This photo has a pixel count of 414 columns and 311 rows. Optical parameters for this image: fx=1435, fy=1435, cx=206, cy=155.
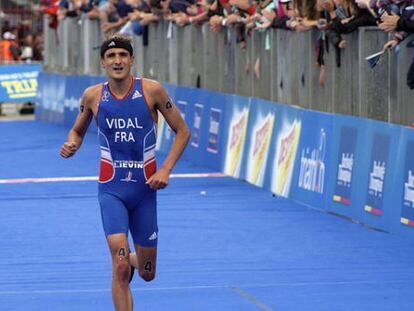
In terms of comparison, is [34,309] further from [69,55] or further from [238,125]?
[69,55]

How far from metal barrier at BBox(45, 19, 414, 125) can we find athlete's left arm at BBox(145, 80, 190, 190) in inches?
213

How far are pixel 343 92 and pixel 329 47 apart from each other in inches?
28.3

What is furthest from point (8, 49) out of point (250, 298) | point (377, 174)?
point (250, 298)

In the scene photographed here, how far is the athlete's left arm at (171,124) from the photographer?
9.66 metres

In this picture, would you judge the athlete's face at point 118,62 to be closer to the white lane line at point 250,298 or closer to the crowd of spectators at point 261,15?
the white lane line at point 250,298

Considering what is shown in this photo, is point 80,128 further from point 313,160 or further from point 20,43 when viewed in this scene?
point 20,43

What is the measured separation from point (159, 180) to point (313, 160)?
24.7ft

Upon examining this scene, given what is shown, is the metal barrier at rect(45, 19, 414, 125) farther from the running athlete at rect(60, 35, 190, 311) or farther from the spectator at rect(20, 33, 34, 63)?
the spectator at rect(20, 33, 34, 63)

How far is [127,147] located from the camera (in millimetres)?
9812

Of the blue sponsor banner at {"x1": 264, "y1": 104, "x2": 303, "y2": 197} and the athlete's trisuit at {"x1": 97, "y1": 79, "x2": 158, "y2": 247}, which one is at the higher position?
the athlete's trisuit at {"x1": 97, "y1": 79, "x2": 158, "y2": 247}

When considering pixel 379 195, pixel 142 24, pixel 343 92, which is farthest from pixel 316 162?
pixel 142 24

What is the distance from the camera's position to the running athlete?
9766 mm

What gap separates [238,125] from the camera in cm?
2061

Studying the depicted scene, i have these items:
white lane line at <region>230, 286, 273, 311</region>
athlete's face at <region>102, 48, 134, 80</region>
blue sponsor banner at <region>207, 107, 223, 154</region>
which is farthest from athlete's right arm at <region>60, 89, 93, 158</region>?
blue sponsor banner at <region>207, 107, 223, 154</region>
